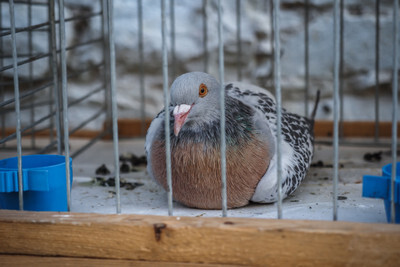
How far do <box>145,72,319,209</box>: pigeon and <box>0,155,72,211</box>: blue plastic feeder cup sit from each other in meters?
0.34

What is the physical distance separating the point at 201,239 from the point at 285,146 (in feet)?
2.10

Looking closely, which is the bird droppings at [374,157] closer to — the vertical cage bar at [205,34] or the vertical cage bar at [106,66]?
the vertical cage bar at [205,34]

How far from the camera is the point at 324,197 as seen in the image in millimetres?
2053

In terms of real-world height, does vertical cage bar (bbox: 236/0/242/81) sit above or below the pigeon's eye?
above

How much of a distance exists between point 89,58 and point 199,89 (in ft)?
5.91

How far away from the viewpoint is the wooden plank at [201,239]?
137 cm

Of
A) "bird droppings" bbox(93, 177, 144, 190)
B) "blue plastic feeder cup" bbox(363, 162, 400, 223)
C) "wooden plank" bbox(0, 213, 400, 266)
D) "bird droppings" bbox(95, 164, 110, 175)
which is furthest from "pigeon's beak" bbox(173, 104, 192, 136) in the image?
"bird droppings" bbox(95, 164, 110, 175)

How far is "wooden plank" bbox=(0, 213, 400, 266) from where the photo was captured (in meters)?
1.37

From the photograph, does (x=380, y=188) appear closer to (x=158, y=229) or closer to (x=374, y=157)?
(x=158, y=229)

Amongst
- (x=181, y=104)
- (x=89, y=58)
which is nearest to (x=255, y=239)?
(x=181, y=104)

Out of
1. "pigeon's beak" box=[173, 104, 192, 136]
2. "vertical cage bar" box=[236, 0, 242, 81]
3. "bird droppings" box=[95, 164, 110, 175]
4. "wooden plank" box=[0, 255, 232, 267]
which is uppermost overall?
"vertical cage bar" box=[236, 0, 242, 81]

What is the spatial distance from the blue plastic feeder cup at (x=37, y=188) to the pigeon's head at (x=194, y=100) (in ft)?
1.37

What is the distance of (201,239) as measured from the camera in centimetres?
146

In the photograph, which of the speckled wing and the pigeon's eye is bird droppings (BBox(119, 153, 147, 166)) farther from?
the pigeon's eye
